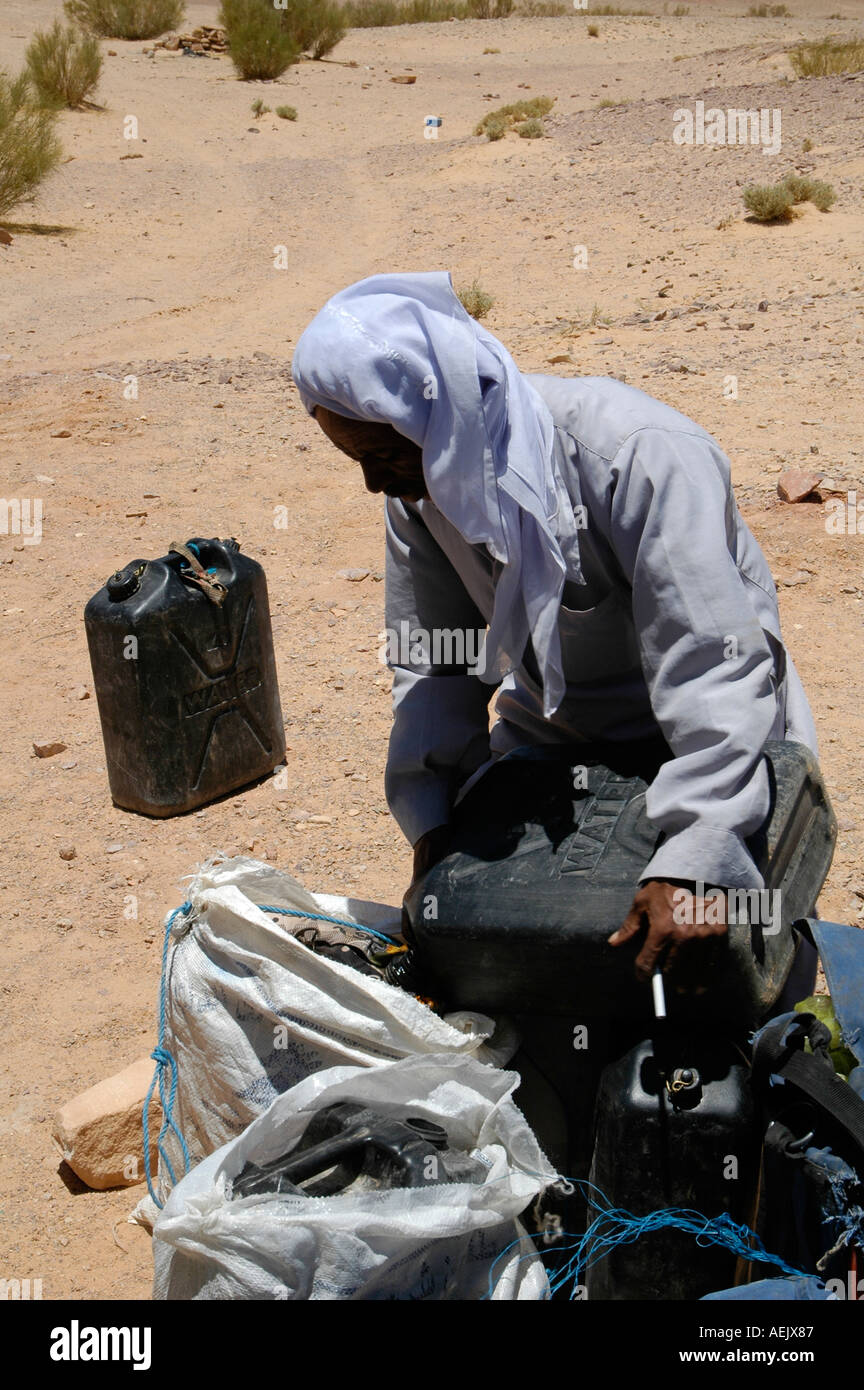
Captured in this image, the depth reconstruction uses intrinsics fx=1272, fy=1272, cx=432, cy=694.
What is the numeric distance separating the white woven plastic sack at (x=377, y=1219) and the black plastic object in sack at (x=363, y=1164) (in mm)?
33

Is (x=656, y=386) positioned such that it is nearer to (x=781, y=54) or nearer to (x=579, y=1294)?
(x=579, y=1294)

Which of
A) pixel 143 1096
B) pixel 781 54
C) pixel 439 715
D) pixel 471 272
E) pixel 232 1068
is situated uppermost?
pixel 781 54

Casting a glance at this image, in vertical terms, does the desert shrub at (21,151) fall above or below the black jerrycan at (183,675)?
above

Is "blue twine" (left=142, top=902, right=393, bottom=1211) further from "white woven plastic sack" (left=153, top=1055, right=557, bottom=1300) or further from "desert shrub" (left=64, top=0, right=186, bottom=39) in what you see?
"desert shrub" (left=64, top=0, right=186, bottom=39)

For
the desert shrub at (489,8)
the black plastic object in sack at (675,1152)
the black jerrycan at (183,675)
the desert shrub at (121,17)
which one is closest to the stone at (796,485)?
the black jerrycan at (183,675)

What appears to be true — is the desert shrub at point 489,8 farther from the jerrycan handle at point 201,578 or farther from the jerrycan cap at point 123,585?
the jerrycan cap at point 123,585

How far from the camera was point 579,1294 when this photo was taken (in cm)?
199

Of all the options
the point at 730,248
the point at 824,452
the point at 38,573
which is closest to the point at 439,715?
the point at 38,573

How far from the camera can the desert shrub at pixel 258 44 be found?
22.0 metres

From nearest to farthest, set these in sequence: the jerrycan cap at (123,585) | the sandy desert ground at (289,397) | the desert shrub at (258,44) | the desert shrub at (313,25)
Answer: the sandy desert ground at (289,397) < the jerrycan cap at (123,585) < the desert shrub at (258,44) < the desert shrub at (313,25)

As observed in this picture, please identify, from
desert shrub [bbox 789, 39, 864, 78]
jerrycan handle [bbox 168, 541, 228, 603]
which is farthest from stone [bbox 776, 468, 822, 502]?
desert shrub [bbox 789, 39, 864, 78]

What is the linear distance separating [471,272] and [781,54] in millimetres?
9827

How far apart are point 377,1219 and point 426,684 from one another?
1.08 m

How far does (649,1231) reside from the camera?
1.84 metres
